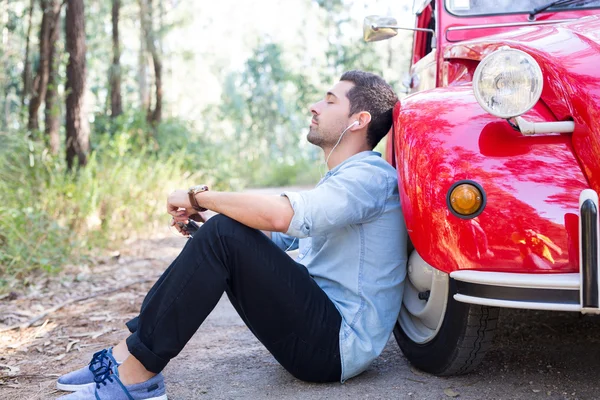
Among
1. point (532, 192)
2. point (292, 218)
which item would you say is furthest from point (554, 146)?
point (292, 218)

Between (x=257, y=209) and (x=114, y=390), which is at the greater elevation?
(x=257, y=209)

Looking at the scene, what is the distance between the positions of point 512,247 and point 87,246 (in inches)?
184

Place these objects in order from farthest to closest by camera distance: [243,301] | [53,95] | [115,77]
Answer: [115,77]
[53,95]
[243,301]

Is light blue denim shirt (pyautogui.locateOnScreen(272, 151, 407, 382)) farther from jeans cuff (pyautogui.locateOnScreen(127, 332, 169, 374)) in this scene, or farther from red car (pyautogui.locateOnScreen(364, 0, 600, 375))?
jeans cuff (pyautogui.locateOnScreen(127, 332, 169, 374))

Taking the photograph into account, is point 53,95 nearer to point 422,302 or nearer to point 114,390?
point 114,390

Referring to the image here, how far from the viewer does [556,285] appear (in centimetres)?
181

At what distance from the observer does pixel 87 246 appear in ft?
19.1

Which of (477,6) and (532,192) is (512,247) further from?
(477,6)

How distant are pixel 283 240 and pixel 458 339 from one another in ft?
3.02

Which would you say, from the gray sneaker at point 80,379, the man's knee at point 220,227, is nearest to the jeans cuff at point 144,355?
the gray sneaker at point 80,379

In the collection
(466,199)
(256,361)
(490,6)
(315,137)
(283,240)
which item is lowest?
(256,361)

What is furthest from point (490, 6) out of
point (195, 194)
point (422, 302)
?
point (195, 194)

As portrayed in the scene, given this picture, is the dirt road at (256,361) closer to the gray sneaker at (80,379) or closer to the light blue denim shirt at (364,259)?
the gray sneaker at (80,379)

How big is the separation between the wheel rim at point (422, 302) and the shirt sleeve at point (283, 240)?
557mm
